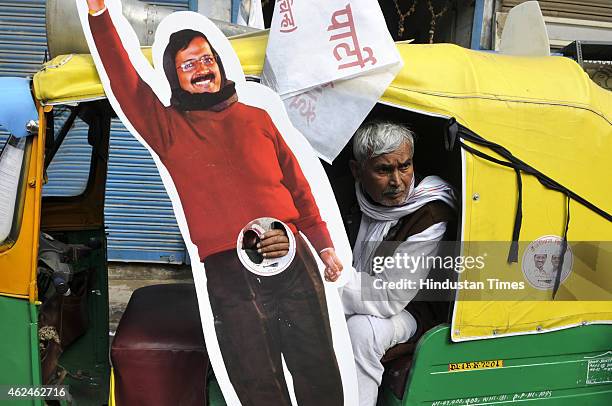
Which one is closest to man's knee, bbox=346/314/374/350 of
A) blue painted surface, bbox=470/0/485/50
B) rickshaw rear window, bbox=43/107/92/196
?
rickshaw rear window, bbox=43/107/92/196

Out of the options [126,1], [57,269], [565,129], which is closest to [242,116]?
[126,1]

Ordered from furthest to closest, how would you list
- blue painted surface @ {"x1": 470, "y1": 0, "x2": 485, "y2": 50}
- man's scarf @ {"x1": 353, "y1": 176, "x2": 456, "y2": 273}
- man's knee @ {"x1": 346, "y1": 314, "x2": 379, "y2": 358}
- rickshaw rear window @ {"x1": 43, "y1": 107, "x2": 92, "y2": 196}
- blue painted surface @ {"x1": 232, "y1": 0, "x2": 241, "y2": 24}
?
1. blue painted surface @ {"x1": 470, "y1": 0, "x2": 485, "y2": 50}
2. blue painted surface @ {"x1": 232, "y1": 0, "x2": 241, "y2": 24}
3. rickshaw rear window @ {"x1": 43, "y1": 107, "x2": 92, "y2": 196}
4. man's scarf @ {"x1": 353, "y1": 176, "x2": 456, "y2": 273}
5. man's knee @ {"x1": 346, "y1": 314, "x2": 379, "y2": 358}

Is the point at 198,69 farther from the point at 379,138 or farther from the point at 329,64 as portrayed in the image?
the point at 379,138

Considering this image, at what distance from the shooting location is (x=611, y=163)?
2.08 m

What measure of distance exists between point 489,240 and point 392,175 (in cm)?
46

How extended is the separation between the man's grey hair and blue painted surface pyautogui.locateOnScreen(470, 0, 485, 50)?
13.5ft

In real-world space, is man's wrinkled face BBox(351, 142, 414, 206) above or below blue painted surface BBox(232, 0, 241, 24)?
below

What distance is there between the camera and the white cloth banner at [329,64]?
5.86ft

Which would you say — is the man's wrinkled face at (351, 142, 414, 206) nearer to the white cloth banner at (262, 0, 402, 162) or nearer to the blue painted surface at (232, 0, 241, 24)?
the white cloth banner at (262, 0, 402, 162)

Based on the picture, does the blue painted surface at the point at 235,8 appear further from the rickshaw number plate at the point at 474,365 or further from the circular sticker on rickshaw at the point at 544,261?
the rickshaw number plate at the point at 474,365

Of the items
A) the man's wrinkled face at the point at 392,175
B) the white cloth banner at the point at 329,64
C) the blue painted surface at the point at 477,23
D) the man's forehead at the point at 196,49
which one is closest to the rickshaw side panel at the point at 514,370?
the man's wrinkled face at the point at 392,175

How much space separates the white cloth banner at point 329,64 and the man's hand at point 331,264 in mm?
370

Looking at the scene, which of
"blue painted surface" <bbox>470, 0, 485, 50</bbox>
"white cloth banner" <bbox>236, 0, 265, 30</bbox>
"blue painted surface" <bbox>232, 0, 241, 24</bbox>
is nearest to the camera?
"white cloth banner" <bbox>236, 0, 265, 30</bbox>

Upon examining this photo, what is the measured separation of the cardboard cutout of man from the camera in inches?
71.0
